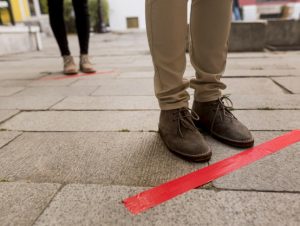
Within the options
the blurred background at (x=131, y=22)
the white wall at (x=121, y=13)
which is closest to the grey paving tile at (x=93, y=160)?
the blurred background at (x=131, y=22)

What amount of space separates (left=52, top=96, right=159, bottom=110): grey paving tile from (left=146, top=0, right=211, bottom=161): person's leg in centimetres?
64

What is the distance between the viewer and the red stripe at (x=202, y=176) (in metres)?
0.92

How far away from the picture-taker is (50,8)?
107 inches

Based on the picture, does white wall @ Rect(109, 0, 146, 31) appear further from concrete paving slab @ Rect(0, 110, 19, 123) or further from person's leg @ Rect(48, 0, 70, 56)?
concrete paving slab @ Rect(0, 110, 19, 123)

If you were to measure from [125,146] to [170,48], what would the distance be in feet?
1.55

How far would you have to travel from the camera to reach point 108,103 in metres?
2.03

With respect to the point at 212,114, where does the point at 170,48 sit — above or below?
above

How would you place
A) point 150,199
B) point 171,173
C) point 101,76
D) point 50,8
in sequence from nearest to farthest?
1. point 150,199
2. point 171,173
3. point 50,8
4. point 101,76

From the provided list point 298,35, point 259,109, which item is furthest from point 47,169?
point 298,35

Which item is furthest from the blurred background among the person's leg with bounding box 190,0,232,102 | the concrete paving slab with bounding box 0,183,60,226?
the concrete paving slab with bounding box 0,183,60,226

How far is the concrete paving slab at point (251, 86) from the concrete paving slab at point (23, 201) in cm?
156

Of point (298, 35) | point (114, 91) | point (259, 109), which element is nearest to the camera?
point (259, 109)

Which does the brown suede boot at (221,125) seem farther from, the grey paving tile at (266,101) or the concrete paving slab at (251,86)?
the concrete paving slab at (251,86)

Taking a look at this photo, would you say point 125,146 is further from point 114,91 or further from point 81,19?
point 81,19
